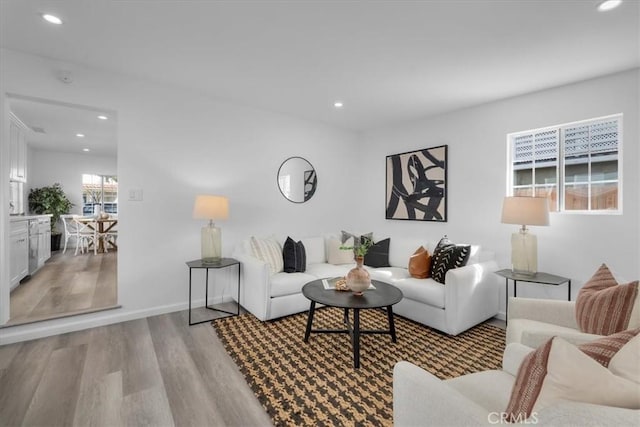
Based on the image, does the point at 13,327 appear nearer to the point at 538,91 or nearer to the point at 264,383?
the point at 264,383

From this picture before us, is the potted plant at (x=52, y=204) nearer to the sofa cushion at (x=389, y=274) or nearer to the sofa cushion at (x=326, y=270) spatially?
the sofa cushion at (x=326, y=270)

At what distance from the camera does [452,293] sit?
2742 mm

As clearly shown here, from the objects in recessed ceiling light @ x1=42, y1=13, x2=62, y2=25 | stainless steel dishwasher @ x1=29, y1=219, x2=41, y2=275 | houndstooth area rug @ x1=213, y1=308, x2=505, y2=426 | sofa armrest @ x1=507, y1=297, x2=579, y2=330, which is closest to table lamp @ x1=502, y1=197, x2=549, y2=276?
houndstooth area rug @ x1=213, y1=308, x2=505, y2=426

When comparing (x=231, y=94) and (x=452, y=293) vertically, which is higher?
(x=231, y=94)

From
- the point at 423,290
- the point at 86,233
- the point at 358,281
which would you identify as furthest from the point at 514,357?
the point at 86,233

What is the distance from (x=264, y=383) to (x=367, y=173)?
366 cm

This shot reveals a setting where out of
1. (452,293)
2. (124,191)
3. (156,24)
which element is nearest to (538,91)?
(452,293)

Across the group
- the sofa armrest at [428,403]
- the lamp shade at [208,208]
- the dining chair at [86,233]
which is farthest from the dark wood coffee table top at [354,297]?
the dining chair at [86,233]

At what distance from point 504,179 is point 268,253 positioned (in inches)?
110

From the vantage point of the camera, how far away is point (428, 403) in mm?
1031

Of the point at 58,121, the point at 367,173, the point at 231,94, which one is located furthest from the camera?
the point at 367,173

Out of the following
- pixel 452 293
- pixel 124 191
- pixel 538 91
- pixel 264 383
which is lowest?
pixel 264 383

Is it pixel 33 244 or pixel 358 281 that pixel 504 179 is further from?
pixel 33 244

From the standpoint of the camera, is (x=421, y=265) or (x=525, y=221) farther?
(x=421, y=265)
